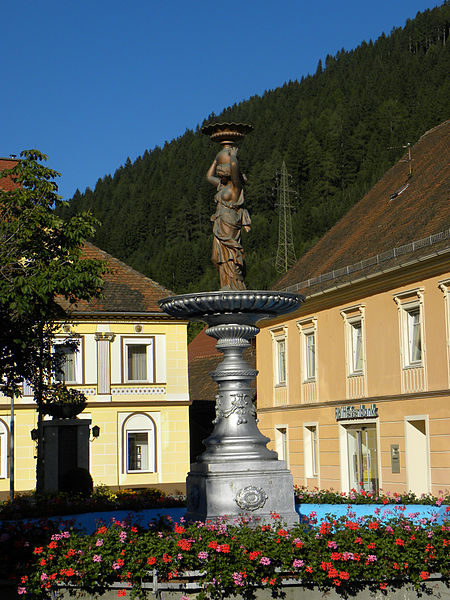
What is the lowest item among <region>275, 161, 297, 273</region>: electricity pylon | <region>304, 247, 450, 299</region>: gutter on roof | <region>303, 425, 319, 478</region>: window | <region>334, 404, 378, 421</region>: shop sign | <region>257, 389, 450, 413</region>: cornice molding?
<region>303, 425, 319, 478</region>: window

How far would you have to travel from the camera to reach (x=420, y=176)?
3095 centimetres

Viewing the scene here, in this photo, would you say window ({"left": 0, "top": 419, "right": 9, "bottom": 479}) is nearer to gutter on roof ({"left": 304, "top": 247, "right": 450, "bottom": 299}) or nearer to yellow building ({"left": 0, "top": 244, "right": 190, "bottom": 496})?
yellow building ({"left": 0, "top": 244, "right": 190, "bottom": 496})

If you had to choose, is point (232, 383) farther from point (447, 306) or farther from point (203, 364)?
point (203, 364)

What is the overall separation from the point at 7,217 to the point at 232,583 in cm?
937

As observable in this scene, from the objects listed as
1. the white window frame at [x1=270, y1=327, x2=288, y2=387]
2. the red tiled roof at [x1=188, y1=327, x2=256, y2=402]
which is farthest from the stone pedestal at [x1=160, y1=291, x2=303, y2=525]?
the red tiled roof at [x1=188, y1=327, x2=256, y2=402]

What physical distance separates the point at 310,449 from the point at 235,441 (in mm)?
18915

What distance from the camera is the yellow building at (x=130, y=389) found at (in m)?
37.2

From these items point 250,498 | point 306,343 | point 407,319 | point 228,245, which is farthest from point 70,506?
point 306,343

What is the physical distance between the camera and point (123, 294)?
3900 cm

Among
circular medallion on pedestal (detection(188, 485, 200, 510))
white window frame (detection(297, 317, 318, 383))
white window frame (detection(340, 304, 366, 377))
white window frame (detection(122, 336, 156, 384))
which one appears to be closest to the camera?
circular medallion on pedestal (detection(188, 485, 200, 510))

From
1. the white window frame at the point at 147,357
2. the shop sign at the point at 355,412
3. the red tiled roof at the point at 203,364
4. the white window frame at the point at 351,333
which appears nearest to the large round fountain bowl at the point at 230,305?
the shop sign at the point at 355,412

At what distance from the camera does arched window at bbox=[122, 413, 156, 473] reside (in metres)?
37.6

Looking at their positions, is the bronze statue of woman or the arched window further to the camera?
the arched window

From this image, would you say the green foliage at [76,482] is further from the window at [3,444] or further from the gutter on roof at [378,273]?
the window at [3,444]
